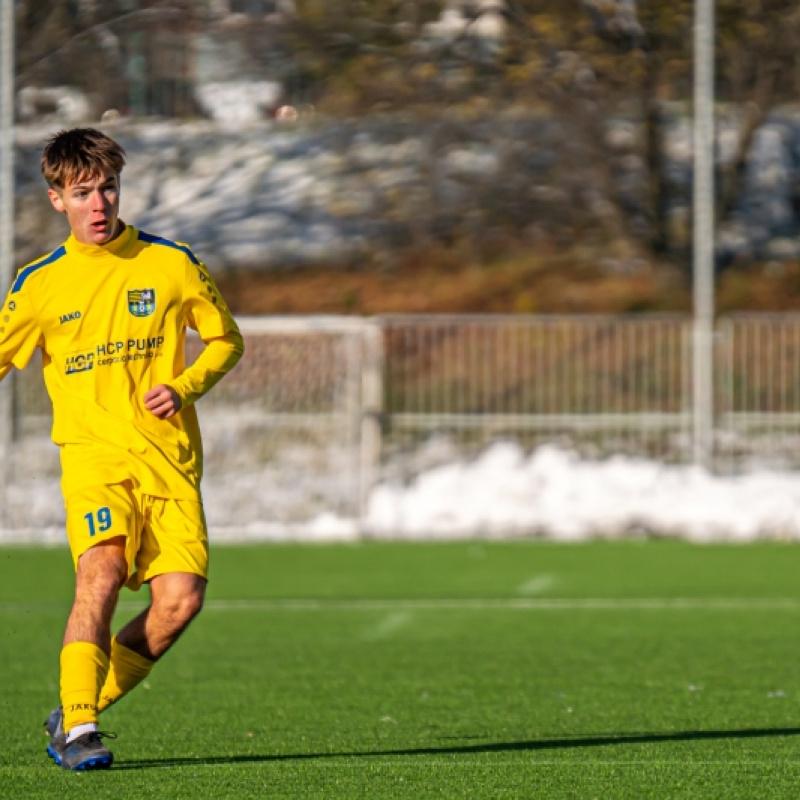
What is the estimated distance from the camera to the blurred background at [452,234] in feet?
60.5

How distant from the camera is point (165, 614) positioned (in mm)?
5438

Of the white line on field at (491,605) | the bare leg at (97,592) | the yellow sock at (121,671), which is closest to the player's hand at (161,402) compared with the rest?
the bare leg at (97,592)

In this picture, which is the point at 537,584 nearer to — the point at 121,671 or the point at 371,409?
the point at 371,409

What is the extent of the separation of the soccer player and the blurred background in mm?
12522

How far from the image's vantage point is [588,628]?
10328 millimetres

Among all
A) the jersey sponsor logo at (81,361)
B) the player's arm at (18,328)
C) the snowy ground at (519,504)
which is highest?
the player's arm at (18,328)

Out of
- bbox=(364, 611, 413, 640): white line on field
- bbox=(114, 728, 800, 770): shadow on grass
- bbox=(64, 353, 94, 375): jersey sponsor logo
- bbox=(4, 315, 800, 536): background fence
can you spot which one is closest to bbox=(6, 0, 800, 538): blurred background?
bbox=(4, 315, 800, 536): background fence

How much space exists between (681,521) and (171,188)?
8296 mm

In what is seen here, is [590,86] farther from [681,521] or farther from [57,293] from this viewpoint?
[57,293]

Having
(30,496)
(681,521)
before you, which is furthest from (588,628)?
(30,496)

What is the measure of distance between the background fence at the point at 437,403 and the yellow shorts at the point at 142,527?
506 inches

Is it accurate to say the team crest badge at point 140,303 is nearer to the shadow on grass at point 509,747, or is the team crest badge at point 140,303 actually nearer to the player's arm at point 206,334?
the player's arm at point 206,334

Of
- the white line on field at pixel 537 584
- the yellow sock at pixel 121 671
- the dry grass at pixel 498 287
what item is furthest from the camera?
the dry grass at pixel 498 287

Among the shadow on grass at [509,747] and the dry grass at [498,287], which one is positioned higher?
the shadow on grass at [509,747]
